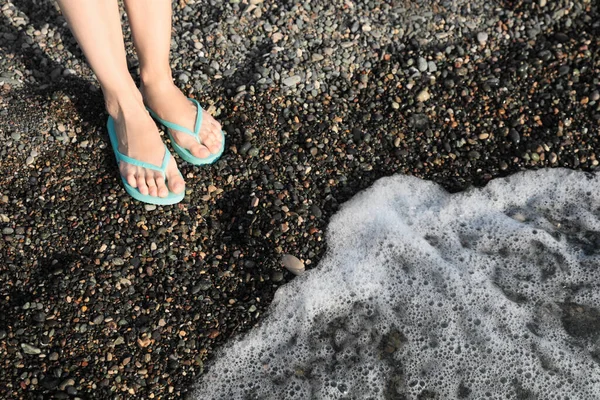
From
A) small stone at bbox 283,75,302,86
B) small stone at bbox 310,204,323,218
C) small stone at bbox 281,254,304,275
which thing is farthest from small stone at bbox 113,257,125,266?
small stone at bbox 283,75,302,86

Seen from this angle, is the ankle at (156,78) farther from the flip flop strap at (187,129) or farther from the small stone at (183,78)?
the small stone at (183,78)

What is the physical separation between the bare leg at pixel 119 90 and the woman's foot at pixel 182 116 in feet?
0.57

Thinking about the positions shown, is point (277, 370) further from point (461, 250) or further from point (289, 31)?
point (289, 31)

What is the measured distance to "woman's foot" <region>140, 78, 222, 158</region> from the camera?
370 centimetres

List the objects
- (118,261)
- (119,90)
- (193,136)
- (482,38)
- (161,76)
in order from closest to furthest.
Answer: (119,90) < (118,261) < (161,76) < (193,136) < (482,38)

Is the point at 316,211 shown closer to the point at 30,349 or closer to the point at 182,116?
the point at 182,116

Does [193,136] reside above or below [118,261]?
above

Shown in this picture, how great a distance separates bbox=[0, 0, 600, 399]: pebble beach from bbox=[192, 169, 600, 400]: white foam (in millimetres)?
139

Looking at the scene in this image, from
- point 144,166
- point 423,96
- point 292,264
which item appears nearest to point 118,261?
point 144,166

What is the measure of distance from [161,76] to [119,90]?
0.34 m

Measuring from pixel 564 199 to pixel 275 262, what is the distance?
6.33ft

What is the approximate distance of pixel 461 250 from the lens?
383 cm

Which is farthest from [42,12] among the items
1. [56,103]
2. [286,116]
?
[286,116]

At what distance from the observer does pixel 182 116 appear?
3768mm
